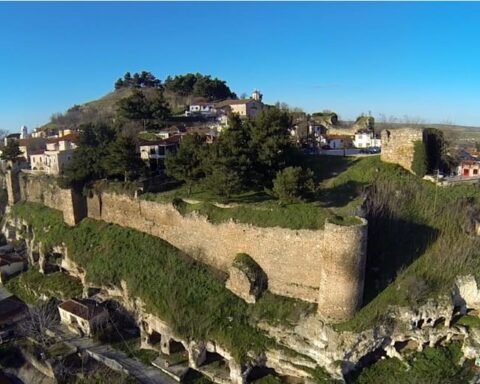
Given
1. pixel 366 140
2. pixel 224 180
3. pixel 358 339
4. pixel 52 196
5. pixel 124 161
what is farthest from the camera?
pixel 366 140

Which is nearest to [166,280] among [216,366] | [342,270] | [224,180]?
[216,366]

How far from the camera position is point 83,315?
2319cm

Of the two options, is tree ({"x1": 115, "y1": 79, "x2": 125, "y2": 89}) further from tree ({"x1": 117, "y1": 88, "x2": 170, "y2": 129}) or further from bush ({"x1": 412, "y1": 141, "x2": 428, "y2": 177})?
bush ({"x1": 412, "y1": 141, "x2": 428, "y2": 177})

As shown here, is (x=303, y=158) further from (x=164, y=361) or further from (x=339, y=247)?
(x=164, y=361)

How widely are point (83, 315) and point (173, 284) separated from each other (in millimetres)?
5468

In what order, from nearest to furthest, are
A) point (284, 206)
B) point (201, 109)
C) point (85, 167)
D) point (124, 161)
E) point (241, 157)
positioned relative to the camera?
1. point (284, 206)
2. point (241, 157)
3. point (124, 161)
4. point (85, 167)
5. point (201, 109)

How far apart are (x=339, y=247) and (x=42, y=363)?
15.7m

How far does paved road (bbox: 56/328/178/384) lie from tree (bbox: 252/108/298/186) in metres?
12.0

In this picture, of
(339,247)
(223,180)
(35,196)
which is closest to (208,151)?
(223,180)

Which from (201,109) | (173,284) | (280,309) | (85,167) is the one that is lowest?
(280,309)

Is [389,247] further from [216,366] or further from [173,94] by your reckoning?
[173,94]

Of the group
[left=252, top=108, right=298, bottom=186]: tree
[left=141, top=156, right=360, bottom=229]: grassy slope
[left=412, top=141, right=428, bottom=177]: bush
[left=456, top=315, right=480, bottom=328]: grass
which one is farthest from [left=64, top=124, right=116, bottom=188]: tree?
[left=456, top=315, right=480, bottom=328]: grass

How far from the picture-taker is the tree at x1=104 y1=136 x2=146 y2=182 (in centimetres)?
2796

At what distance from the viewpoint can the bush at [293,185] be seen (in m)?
21.5
